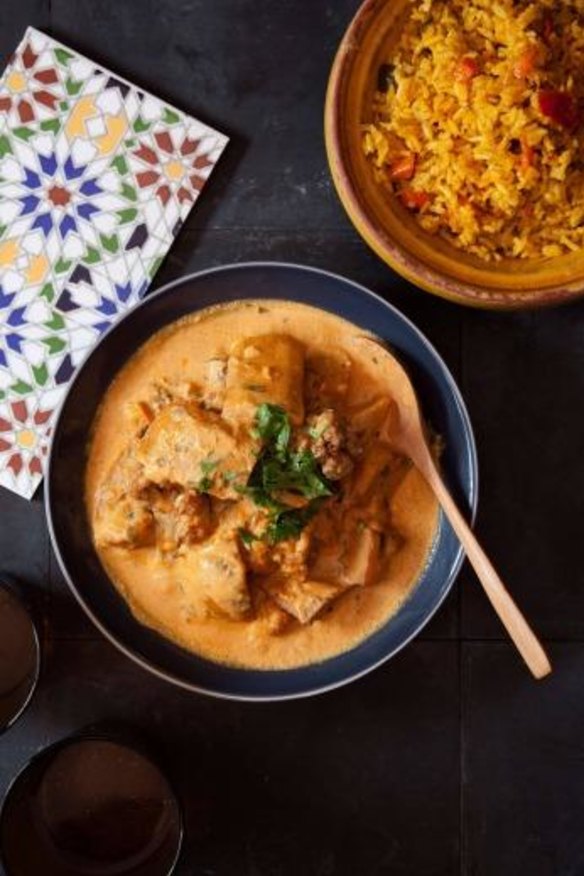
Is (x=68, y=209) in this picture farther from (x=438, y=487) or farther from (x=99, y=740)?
(x=99, y=740)

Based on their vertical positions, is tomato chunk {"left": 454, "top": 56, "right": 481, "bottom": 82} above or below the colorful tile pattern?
A: above

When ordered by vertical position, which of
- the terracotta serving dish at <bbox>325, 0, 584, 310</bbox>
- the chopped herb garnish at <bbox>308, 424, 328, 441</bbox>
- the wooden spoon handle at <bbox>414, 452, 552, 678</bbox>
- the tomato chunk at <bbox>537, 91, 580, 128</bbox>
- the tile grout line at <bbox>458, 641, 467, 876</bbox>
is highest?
the tomato chunk at <bbox>537, 91, 580, 128</bbox>

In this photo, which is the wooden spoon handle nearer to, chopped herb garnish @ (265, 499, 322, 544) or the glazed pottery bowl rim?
chopped herb garnish @ (265, 499, 322, 544)

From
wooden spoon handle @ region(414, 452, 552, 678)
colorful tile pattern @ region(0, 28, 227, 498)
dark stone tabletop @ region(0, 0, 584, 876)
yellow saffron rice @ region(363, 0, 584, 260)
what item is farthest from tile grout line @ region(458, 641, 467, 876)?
colorful tile pattern @ region(0, 28, 227, 498)

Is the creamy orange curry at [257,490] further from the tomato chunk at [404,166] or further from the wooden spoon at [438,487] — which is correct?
the tomato chunk at [404,166]

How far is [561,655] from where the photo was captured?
2320mm

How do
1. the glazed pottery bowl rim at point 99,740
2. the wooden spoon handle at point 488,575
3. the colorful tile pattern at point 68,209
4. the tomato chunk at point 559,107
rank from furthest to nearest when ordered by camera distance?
the colorful tile pattern at point 68,209
the glazed pottery bowl rim at point 99,740
the wooden spoon handle at point 488,575
the tomato chunk at point 559,107

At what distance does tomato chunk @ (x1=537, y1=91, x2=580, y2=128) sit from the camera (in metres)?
1.93

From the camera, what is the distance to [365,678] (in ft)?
7.70

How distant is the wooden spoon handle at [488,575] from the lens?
6.74ft

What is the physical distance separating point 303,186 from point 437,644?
998 millimetres

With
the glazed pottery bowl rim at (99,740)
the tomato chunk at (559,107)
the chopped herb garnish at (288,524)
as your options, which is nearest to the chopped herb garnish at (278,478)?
the chopped herb garnish at (288,524)

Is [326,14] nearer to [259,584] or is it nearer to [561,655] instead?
[259,584]

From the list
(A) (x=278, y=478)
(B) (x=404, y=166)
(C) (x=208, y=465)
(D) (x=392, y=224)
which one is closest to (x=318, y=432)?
(A) (x=278, y=478)
